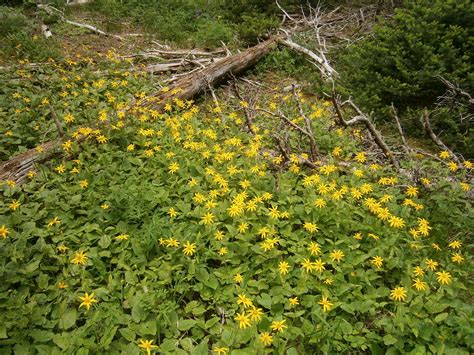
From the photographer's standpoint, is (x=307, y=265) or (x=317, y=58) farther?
(x=317, y=58)

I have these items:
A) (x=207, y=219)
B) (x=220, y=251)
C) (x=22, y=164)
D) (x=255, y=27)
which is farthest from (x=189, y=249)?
(x=255, y=27)

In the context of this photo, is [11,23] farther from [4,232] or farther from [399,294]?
[399,294]

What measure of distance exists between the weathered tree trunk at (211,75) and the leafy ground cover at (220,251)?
1265mm

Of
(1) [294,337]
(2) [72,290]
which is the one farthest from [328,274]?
(2) [72,290]

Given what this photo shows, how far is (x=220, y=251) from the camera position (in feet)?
11.9

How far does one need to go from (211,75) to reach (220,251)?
5.18m

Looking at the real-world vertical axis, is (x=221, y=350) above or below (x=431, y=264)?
above

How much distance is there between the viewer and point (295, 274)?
3555 mm

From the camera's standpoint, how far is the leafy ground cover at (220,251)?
119 inches

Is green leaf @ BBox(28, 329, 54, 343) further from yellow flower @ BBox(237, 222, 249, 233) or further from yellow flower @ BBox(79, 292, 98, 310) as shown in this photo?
yellow flower @ BBox(237, 222, 249, 233)

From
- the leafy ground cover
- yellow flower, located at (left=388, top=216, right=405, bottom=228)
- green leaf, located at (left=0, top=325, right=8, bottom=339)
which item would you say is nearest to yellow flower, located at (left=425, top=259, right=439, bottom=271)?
the leafy ground cover

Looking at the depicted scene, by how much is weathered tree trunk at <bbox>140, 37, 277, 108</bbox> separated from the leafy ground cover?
1.27 m

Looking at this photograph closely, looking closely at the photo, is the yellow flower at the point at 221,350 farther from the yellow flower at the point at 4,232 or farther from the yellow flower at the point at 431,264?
the yellow flower at the point at 4,232

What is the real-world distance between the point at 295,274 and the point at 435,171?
2.78 meters
